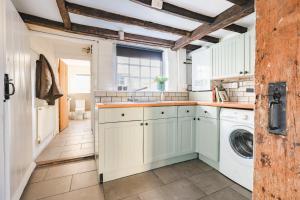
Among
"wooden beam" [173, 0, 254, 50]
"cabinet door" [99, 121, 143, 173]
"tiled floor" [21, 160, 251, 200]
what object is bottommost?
"tiled floor" [21, 160, 251, 200]

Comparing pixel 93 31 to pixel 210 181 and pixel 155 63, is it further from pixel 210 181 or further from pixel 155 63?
pixel 210 181

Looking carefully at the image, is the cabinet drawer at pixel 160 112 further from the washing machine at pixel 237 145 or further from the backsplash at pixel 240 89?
the backsplash at pixel 240 89

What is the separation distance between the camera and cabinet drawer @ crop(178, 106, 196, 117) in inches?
86.5

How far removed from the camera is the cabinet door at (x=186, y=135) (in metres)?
2.20

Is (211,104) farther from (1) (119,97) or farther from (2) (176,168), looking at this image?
(1) (119,97)

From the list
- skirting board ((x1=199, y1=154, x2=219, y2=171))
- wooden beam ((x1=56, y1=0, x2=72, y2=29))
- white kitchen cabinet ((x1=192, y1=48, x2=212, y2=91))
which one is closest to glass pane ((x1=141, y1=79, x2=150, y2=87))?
white kitchen cabinet ((x1=192, y1=48, x2=212, y2=91))

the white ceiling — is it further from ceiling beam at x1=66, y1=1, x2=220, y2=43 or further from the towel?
the towel

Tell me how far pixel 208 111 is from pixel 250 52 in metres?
0.95

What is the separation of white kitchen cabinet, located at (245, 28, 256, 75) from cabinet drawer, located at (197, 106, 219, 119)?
0.67m

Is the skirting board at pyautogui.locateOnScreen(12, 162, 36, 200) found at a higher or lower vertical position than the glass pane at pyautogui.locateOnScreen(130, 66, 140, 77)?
lower

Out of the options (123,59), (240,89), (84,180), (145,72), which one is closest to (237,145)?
(240,89)

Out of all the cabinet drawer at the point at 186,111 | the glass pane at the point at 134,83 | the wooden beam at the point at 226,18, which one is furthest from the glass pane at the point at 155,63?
the cabinet drawer at the point at 186,111

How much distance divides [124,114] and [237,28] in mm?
2004

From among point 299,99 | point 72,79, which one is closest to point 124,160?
point 299,99
